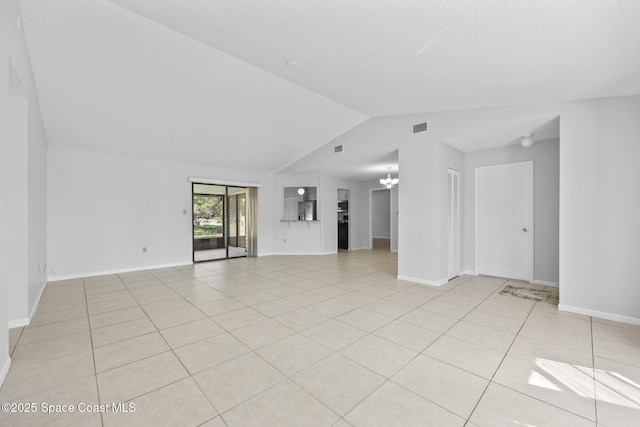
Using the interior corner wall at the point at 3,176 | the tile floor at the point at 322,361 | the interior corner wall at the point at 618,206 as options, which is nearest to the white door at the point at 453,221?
the tile floor at the point at 322,361

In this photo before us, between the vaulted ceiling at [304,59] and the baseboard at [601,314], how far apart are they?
8.10 feet

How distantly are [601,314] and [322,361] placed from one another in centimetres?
349

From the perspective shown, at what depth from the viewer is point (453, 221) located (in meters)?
5.03

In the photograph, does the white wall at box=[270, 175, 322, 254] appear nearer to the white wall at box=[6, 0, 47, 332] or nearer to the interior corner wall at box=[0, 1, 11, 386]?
the white wall at box=[6, 0, 47, 332]

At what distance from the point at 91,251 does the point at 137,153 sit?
2.13 meters

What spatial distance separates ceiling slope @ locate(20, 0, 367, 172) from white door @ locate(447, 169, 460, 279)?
2.11 metres

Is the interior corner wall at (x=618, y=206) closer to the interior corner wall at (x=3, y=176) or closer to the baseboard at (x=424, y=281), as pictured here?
the baseboard at (x=424, y=281)

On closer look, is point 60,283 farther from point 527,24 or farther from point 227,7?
point 527,24

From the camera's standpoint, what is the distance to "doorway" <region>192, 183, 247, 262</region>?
800 cm

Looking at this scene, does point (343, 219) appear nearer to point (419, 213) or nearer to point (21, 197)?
point (419, 213)

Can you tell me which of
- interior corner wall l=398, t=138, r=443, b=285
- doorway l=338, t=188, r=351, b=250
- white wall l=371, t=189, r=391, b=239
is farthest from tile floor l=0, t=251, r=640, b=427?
white wall l=371, t=189, r=391, b=239

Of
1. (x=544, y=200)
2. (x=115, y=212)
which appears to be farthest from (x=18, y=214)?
(x=544, y=200)

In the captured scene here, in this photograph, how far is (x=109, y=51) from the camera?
296cm

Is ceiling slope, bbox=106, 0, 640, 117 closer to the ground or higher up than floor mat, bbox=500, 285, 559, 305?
higher up
